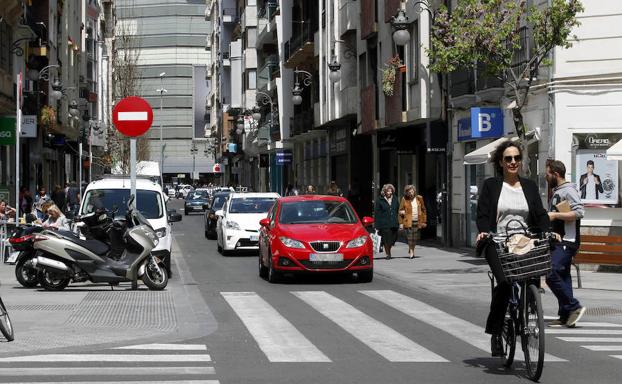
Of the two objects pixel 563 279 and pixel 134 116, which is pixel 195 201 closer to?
pixel 134 116

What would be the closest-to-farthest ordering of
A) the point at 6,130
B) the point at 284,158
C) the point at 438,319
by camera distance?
1. the point at 438,319
2. the point at 6,130
3. the point at 284,158

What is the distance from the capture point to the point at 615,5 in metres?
23.8

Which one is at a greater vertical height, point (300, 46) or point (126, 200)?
point (300, 46)

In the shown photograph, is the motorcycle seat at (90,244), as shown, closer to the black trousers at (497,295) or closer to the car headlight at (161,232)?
the car headlight at (161,232)

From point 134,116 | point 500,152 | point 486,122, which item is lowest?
point 500,152

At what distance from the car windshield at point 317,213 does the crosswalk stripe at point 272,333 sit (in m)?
4.07

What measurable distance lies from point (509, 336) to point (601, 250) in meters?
13.2

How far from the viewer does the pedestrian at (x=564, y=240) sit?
43.6 feet

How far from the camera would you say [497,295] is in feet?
32.8

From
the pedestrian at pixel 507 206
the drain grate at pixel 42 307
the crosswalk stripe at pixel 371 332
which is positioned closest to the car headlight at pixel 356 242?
the crosswalk stripe at pixel 371 332

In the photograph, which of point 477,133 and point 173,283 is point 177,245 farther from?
point 173,283

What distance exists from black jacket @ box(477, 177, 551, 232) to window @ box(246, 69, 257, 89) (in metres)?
75.6

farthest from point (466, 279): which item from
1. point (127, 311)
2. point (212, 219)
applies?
point (212, 219)

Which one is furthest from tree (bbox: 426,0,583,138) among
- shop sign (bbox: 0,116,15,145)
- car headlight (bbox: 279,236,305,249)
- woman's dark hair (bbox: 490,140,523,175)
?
shop sign (bbox: 0,116,15,145)
